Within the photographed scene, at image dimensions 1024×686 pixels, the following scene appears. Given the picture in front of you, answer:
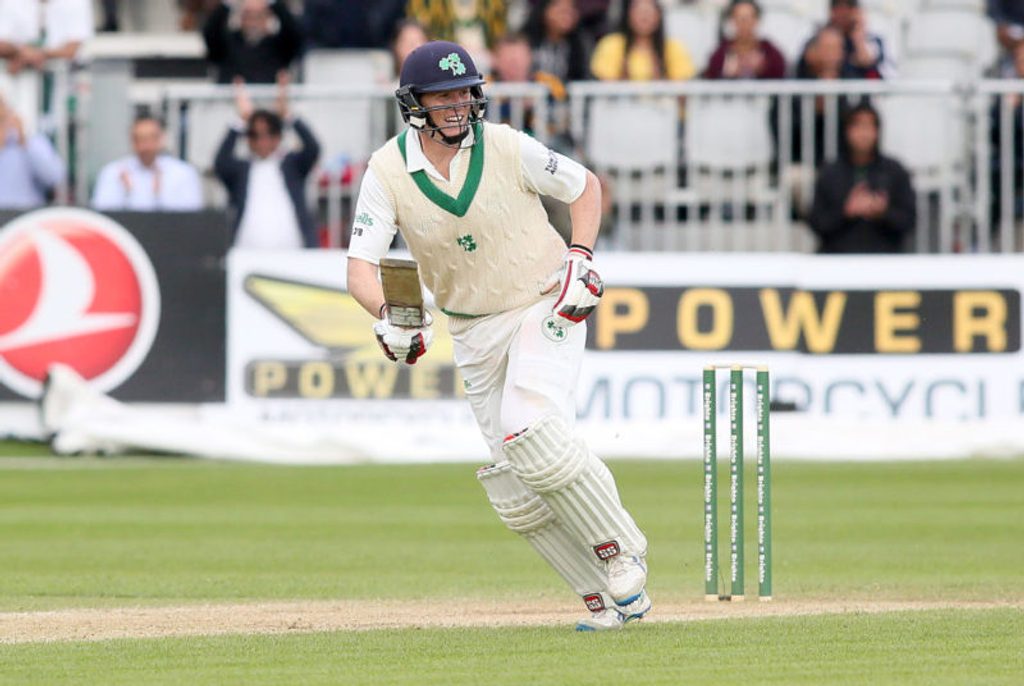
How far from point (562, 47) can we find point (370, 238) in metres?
8.49

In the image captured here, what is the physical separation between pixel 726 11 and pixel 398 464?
467 cm

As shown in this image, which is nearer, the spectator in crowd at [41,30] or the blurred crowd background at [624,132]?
the blurred crowd background at [624,132]

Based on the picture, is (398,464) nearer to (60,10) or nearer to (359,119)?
(359,119)

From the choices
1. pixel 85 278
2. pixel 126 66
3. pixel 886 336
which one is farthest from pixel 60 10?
pixel 886 336

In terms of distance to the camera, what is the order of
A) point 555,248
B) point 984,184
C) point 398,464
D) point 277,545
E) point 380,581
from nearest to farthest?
point 555,248
point 380,581
point 277,545
point 398,464
point 984,184

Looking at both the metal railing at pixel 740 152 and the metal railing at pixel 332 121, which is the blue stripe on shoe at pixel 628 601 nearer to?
the metal railing at pixel 740 152

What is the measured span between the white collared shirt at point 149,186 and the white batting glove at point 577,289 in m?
8.05

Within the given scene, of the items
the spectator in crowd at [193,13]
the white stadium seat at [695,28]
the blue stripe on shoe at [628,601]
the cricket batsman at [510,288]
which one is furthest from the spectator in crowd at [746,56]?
the blue stripe on shoe at [628,601]

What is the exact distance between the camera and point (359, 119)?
49.6ft

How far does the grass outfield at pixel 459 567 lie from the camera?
638 centimetres

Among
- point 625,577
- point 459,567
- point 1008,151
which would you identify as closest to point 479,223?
point 625,577

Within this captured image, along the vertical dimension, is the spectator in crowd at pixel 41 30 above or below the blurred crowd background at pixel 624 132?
above

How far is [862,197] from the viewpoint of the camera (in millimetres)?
14305

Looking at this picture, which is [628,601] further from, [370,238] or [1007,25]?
[1007,25]
